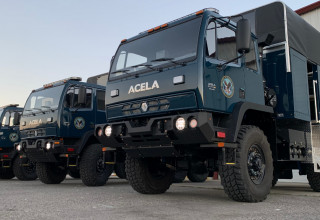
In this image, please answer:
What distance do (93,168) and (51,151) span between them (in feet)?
3.61

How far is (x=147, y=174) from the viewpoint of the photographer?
6.52 meters

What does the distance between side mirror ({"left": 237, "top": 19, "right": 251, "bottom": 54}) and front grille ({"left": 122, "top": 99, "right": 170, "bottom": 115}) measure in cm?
131

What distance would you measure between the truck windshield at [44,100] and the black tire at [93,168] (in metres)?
1.44

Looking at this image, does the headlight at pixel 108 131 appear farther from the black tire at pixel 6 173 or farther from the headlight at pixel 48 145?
the black tire at pixel 6 173

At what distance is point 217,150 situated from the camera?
18.0 feet

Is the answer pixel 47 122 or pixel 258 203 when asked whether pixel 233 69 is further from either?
pixel 47 122

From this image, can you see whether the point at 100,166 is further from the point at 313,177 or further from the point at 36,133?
the point at 313,177

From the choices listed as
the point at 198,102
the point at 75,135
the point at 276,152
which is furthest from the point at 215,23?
the point at 75,135

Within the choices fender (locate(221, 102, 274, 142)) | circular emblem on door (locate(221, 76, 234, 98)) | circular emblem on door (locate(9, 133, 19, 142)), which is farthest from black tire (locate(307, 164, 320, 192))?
circular emblem on door (locate(9, 133, 19, 142))

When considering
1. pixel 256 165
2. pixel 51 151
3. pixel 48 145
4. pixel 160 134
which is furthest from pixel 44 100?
pixel 256 165

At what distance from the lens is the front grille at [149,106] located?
5.28 meters

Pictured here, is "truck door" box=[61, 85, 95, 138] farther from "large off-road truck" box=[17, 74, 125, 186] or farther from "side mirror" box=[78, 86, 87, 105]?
"side mirror" box=[78, 86, 87, 105]

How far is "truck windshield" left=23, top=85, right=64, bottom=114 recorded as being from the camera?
9223 mm

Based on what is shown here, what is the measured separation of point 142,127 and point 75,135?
417 cm
